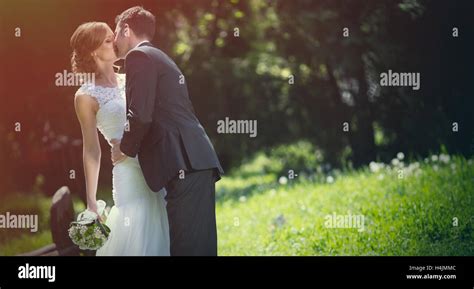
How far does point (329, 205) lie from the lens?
6.43 meters

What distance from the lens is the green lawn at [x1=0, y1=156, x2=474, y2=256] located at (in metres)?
6.02

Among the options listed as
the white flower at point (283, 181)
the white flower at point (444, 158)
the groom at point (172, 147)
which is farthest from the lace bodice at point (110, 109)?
the white flower at point (444, 158)

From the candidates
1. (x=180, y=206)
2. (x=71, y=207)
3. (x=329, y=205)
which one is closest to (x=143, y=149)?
(x=180, y=206)

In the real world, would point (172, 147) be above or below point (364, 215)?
above

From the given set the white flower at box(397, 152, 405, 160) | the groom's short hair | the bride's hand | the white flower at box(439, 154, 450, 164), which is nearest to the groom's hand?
the bride's hand

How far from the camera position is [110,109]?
17.1ft

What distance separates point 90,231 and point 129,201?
33cm

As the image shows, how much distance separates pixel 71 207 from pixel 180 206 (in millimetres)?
1419

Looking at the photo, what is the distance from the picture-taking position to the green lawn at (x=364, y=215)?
6020 mm

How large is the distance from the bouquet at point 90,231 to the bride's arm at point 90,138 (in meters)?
0.07

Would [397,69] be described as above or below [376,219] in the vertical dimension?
above

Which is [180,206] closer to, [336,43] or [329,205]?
[329,205]

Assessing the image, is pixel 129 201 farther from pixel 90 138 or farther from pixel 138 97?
pixel 138 97

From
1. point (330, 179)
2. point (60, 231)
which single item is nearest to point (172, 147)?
point (60, 231)
